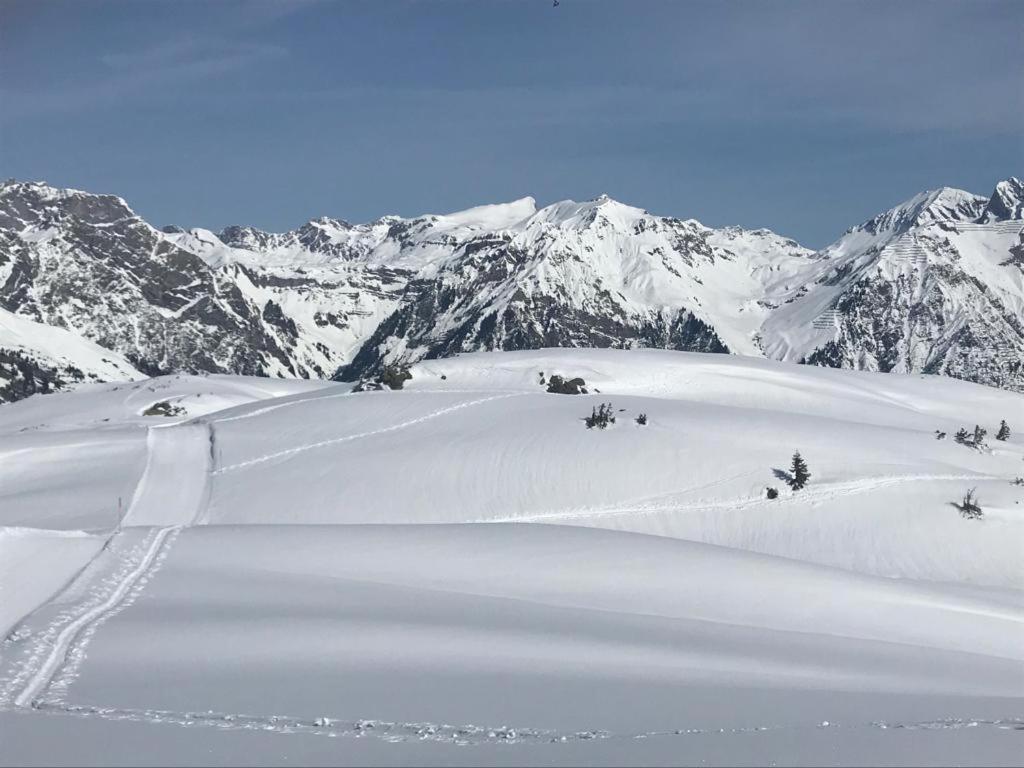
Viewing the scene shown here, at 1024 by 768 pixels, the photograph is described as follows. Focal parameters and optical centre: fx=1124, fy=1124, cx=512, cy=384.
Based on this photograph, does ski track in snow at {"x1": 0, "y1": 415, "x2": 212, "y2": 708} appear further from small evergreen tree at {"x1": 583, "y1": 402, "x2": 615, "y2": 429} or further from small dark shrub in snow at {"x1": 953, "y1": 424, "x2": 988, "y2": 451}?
small dark shrub in snow at {"x1": 953, "y1": 424, "x2": 988, "y2": 451}

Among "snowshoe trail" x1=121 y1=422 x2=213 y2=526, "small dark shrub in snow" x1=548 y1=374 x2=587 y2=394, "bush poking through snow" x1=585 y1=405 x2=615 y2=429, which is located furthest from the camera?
"small dark shrub in snow" x1=548 y1=374 x2=587 y2=394

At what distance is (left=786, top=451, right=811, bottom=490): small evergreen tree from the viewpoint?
135ft

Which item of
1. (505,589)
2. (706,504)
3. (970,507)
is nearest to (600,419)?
(706,504)

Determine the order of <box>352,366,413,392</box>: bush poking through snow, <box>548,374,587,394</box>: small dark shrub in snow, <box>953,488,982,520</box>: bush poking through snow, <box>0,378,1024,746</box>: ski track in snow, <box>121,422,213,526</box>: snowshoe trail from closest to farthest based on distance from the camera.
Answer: <box>0,378,1024,746</box>: ski track in snow
<box>953,488,982,520</box>: bush poking through snow
<box>121,422,213,526</box>: snowshoe trail
<box>548,374,587,394</box>: small dark shrub in snow
<box>352,366,413,392</box>: bush poking through snow

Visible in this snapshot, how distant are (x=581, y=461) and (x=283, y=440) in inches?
550

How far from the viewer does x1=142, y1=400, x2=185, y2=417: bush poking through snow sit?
75.1m

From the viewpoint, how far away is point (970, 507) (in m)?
37.9

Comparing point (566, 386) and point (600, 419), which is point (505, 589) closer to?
point (600, 419)

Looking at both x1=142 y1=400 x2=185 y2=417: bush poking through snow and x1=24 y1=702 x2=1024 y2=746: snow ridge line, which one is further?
x1=142 y1=400 x2=185 y2=417: bush poking through snow

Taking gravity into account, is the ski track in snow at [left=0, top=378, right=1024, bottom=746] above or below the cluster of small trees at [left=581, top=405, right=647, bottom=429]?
below

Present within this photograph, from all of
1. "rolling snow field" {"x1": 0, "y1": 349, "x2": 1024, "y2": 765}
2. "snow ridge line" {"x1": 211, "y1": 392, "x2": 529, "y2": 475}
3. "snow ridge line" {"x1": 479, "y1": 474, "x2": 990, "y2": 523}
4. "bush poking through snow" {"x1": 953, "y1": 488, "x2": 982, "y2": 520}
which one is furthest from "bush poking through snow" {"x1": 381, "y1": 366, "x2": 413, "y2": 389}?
"bush poking through snow" {"x1": 953, "y1": 488, "x2": 982, "y2": 520}

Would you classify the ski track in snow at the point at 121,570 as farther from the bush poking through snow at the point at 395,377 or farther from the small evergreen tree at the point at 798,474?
the small evergreen tree at the point at 798,474

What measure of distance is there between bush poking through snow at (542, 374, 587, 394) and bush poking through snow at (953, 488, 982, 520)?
25521 millimetres

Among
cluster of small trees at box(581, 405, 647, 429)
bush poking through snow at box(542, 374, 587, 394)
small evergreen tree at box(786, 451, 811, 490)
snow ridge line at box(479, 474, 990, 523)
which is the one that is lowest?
snow ridge line at box(479, 474, 990, 523)
